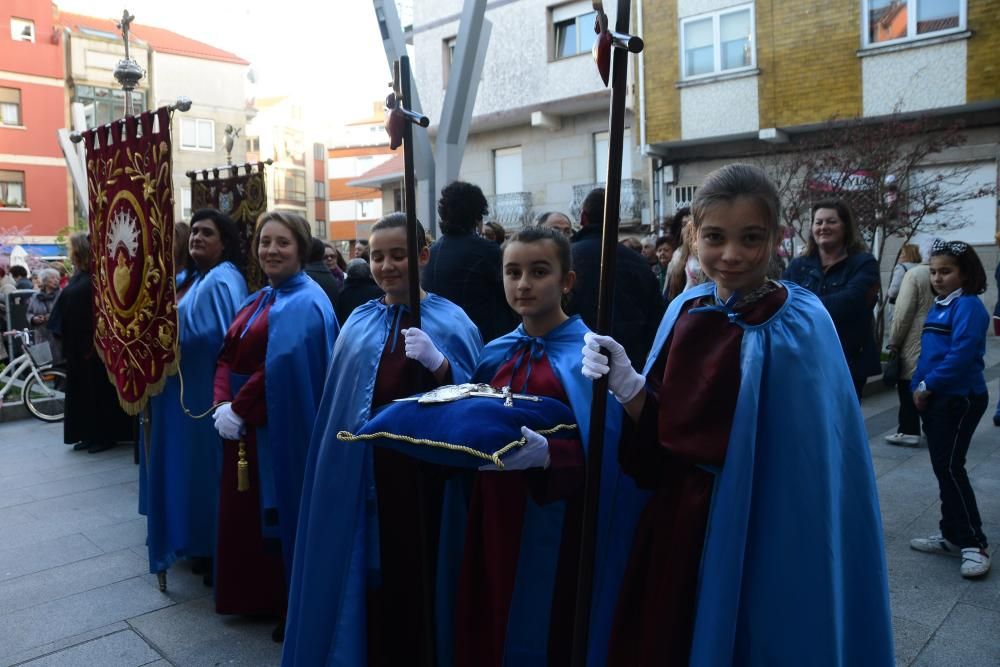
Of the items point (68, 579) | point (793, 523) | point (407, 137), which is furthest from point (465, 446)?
point (68, 579)

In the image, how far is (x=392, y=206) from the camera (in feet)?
91.2

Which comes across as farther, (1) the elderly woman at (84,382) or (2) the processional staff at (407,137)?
(1) the elderly woman at (84,382)

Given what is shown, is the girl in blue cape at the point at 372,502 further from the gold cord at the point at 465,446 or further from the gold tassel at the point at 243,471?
the gold tassel at the point at 243,471

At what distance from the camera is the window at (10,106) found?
102 feet

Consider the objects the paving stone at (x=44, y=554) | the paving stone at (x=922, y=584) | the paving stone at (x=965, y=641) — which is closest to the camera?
the paving stone at (x=965, y=641)

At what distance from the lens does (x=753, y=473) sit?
2078 millimetres

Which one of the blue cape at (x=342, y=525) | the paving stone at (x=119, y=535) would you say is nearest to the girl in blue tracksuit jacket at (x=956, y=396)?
the blue cape at (x=342, y=525)

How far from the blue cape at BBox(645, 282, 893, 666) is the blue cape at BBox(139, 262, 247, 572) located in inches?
132

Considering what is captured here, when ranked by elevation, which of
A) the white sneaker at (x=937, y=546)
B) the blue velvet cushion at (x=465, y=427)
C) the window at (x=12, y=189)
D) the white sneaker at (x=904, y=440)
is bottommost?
the white sneaker at (x=937, y=546)

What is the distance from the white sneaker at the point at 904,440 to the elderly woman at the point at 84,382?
7.31 metres

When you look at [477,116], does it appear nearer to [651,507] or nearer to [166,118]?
[166,118]

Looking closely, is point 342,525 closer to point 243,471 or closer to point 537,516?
point 537,516

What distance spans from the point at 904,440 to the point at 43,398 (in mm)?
9633

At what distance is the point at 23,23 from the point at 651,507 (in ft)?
122
